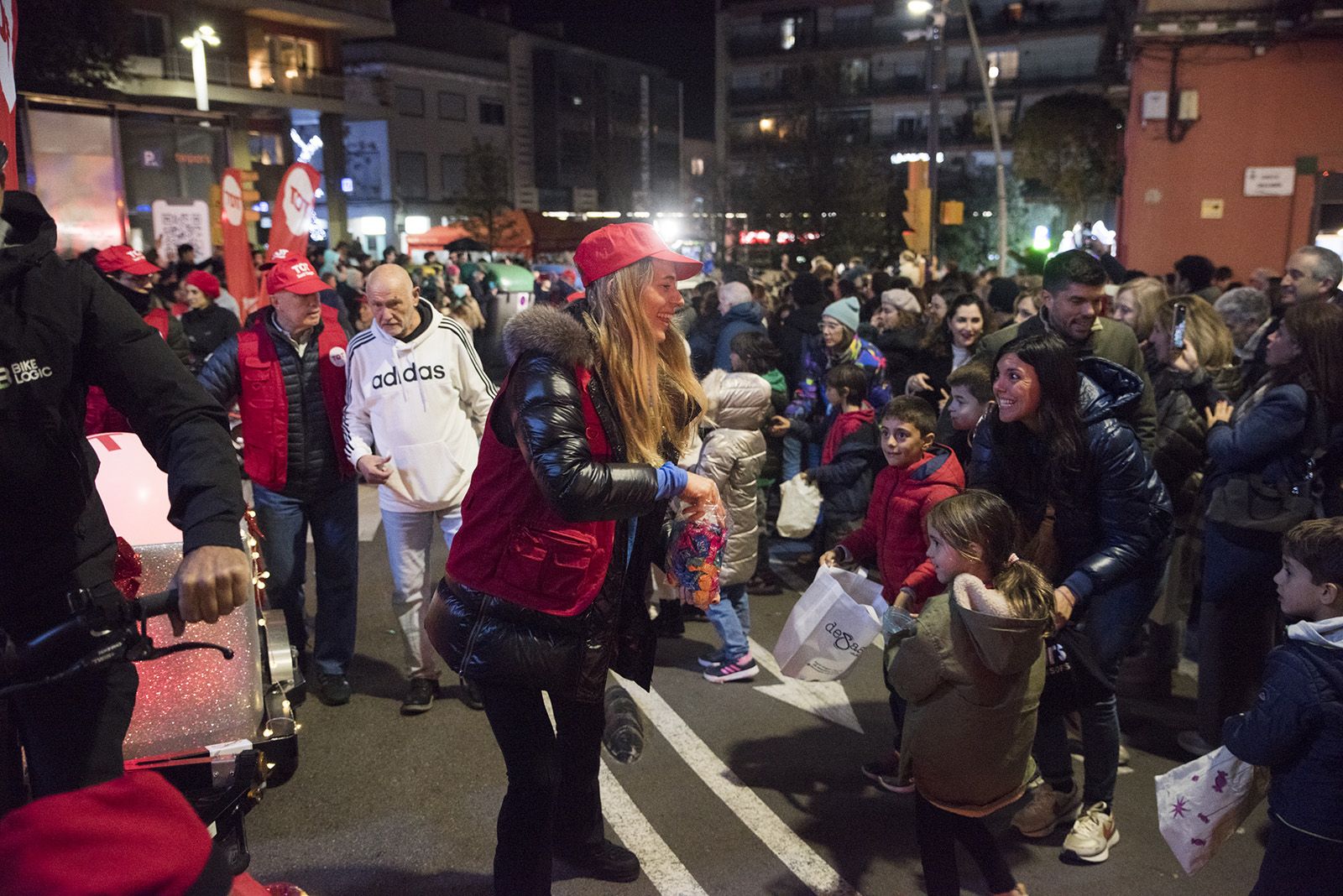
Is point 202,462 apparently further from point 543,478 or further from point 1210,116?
point 1210,116

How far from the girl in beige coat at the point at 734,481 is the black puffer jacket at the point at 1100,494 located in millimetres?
1884

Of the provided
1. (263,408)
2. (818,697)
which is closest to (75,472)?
(263,408)

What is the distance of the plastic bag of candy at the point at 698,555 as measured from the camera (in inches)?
125

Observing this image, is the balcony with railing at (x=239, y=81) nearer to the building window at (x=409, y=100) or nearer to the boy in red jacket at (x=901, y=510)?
the building window at (x=409, y=100)

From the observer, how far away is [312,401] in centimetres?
538

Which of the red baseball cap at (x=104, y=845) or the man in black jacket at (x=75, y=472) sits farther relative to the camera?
the man in black jacket at (x=75, y=472)

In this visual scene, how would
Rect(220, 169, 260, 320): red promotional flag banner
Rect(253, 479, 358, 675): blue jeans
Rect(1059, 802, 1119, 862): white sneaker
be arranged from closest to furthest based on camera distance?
Rect(1059, 802, 1119, 862): white sneaker
Rect(253, 479, 358, 675): blue jeans
Rect(220, 169, 260, 320): red promotional flag banner

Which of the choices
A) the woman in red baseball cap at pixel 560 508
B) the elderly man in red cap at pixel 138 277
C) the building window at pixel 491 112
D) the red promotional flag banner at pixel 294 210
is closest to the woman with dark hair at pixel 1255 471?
the woman in red baseball cap at pixel 560 508

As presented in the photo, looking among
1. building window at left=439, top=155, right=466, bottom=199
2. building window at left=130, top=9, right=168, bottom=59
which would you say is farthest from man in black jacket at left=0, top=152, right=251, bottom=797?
building window at left=439, top=155, right=466, bottom=199

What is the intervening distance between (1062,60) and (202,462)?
61.7 meters

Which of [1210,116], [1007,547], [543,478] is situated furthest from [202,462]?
[1210,116]

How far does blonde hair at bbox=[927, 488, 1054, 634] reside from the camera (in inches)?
136

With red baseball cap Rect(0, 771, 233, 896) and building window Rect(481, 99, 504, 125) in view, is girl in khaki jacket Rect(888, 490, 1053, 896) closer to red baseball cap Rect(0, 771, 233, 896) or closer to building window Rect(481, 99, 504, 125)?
red baseball cap Rect(0, 771, 233, 896)

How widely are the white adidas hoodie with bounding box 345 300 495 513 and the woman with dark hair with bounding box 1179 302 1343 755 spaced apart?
11.5ft
